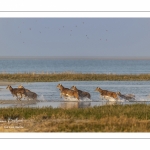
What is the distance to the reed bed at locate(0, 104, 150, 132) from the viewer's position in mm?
13234

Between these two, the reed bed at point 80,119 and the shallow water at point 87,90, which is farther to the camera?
the shallow water at point 87,90

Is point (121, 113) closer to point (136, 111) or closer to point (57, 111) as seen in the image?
point (136, 111)

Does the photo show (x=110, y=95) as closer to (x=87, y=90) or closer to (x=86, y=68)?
(x=87, y=90)

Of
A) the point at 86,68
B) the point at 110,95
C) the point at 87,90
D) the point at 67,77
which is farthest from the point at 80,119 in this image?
the point at 86,68

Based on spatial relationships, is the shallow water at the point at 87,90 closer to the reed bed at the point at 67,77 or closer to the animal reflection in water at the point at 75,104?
the animal reflection in water at the point at 75,104

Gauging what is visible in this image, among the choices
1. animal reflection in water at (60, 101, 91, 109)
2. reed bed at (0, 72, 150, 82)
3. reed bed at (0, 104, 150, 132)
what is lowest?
reed bed at (0, 104, 150, 132)

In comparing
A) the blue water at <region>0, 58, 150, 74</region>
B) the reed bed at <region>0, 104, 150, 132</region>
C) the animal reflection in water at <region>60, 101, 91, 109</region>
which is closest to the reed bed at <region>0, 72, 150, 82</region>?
the blue water at <region>0, 58, 150, 74</region>

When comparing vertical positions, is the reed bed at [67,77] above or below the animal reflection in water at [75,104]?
above

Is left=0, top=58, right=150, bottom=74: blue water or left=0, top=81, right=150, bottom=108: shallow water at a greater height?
left=0, top=58, right=150, bottom=74: blue water

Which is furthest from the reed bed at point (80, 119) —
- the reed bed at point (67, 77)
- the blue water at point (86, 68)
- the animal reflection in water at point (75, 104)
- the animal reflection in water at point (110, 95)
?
the blue water at point (86, 68)

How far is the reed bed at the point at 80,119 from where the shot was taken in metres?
13.2

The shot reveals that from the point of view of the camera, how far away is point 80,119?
47.1 ft

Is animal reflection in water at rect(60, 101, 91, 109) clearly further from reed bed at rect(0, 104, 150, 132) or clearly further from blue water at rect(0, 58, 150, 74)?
blue water at rect(0, 58, 150, 74)
